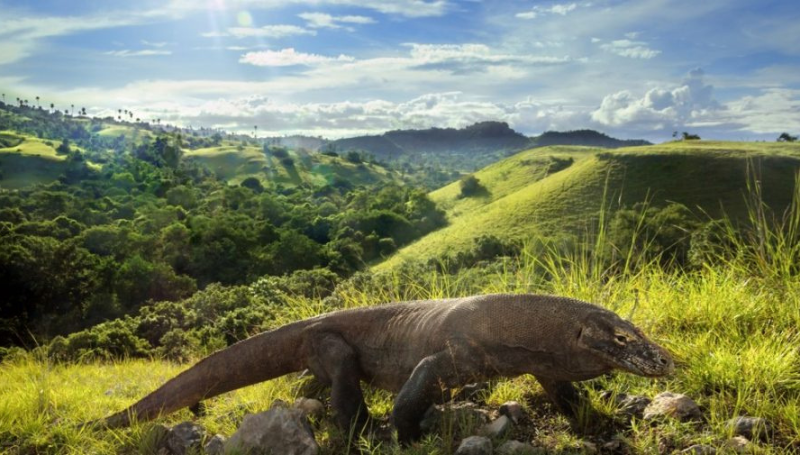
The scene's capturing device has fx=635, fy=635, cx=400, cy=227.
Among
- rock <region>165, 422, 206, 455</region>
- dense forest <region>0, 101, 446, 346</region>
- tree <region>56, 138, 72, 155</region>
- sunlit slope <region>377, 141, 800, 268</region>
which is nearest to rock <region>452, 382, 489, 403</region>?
rock <region>165, 422, 206, 455</region>

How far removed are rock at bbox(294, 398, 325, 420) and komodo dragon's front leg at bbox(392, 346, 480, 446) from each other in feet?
3.14

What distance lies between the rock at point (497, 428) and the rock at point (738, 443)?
125 centimetres

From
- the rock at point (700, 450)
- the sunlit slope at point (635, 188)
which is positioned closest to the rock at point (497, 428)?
the rock at point (700, 450)

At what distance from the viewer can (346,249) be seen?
50.4 m

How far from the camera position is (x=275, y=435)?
4.07 meters

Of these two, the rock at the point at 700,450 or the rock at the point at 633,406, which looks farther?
the rock at the point at 633,406

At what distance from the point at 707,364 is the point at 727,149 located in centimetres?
7380

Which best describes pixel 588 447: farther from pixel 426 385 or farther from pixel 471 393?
pixel 471 393

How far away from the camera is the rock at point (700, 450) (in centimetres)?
359

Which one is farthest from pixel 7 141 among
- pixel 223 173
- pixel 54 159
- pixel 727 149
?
pixel 727 149

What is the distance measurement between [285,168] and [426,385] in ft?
442

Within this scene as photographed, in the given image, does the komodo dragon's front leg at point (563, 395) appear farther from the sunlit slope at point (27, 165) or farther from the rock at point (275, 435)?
the sunlit slope at point (27, 165)

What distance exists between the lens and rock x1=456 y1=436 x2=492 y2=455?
366 centimetres

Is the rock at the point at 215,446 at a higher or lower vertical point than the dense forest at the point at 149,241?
higher
